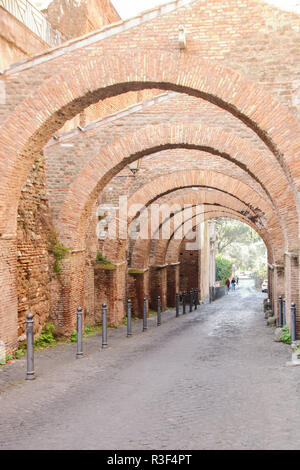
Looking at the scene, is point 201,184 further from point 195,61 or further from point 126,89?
point 195,61

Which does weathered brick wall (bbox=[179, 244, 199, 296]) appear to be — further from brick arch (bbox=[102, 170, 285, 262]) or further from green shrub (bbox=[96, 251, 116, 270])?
green shrub (bbox=[96, 251, 116, 270])

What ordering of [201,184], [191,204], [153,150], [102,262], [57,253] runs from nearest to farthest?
[57,253], [153,150], [102,262], [201,184], [191,204]

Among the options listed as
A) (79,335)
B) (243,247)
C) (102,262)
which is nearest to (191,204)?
(102,262)

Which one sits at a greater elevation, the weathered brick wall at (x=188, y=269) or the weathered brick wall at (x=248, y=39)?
the weathered brick wall at (x=248, y=39)

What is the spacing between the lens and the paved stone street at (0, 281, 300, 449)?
189 inches

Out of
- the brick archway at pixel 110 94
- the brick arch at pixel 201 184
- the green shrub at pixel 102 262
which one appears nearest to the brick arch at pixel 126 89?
the brick archway at pixel 110 94

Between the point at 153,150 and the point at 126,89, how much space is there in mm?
4487

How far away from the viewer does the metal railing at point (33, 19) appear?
56.4ft

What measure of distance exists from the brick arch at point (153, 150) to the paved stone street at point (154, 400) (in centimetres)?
327

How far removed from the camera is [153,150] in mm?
13820

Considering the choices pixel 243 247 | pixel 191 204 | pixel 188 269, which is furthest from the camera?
pixel 243 247

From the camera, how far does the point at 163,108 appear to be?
1385cm

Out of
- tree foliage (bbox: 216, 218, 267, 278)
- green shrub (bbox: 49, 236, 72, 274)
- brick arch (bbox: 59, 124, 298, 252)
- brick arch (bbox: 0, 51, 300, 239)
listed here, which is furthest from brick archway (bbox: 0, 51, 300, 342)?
tree foliage (bbox: 216, 218, 267, 278)

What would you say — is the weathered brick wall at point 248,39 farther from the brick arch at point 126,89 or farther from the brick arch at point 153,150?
the brick arch at point 153,150
